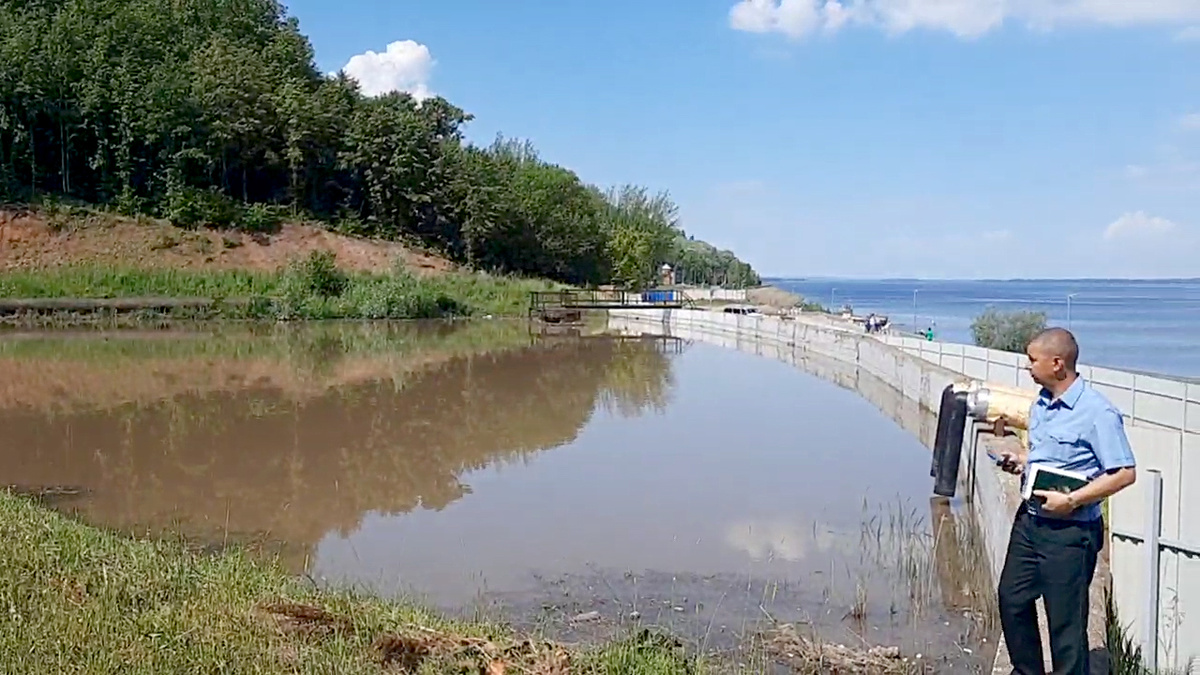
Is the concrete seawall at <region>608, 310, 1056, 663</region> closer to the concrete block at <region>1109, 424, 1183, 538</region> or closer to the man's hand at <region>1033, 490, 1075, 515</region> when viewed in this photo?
the concrete block at <region>1109, 424, 1183, 538</region>

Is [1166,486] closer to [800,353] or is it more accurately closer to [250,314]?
[800,353]

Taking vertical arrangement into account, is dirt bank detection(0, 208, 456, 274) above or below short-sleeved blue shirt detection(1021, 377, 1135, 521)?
above

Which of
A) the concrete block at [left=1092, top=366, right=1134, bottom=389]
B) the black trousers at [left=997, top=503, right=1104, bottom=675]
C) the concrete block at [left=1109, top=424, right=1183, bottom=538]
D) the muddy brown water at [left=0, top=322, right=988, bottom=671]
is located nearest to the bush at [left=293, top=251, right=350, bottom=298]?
the muddy brown water at [left=0, top=322, right=988, bottom=671]

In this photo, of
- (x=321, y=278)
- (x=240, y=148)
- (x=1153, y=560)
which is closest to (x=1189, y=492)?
(x=1153, y=560)

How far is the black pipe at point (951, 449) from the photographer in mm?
10461

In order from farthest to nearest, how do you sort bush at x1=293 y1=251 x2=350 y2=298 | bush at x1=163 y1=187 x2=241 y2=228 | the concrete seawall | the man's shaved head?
1. bush at x1=163 y1=187 x2=241 y2=228
2. bush at x1=293 y1=251 x2=350 y2=298
3. the concrete seawall
4. the man's shaved head

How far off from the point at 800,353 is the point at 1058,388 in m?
26.8

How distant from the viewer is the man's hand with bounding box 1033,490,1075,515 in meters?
3.74

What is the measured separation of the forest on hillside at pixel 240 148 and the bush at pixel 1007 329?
108ft

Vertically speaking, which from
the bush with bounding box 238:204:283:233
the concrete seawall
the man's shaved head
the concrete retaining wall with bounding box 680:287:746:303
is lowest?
the concrete seawall

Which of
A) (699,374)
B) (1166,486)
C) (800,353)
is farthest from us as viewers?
(800,353)

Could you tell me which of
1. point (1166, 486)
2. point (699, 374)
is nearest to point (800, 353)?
point (699, 374)

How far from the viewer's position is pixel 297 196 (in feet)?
194

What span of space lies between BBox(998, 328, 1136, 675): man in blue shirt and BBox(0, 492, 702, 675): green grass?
5.31 feet
